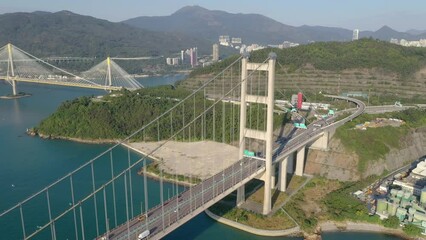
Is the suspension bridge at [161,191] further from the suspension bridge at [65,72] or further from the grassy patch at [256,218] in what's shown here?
the suspension bridge at [65,72]

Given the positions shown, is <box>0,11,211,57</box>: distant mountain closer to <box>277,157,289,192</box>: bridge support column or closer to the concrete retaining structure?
<box>277,157,289,192</box>: bridge support column

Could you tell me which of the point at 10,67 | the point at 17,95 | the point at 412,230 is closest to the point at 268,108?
the point at 412,230

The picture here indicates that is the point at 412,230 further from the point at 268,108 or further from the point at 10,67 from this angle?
the point at 10,67

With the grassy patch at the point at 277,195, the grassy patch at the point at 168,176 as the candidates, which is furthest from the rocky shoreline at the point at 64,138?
the grassy patch at the point at 277,195

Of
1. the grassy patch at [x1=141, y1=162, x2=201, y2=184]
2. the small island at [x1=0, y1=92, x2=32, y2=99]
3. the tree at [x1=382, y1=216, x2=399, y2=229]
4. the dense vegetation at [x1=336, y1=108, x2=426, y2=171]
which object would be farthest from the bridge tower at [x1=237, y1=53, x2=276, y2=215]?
the small island at [x1=0, y1=92, x2=32, y2=99]

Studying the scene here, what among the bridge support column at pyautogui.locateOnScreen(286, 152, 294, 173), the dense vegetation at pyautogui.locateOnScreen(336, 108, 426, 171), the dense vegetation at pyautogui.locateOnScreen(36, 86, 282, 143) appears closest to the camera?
the bridge support column at pyautogui.locateOnScreen(286, 152, 294, 173)

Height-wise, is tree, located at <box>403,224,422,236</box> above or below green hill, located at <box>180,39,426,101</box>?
below

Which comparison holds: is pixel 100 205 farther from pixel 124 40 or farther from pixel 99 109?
pixel 124 40
